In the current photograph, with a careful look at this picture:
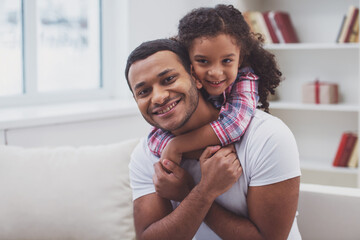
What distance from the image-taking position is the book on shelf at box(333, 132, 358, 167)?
10.5 ft

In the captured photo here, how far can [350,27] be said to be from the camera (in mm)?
3105

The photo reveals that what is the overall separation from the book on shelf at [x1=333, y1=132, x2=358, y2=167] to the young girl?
1.97 m

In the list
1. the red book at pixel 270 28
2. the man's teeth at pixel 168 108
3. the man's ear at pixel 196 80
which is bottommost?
the man's teeth at pixel 168 108

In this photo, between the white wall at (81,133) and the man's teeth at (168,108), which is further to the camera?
the white wall at (81,133)

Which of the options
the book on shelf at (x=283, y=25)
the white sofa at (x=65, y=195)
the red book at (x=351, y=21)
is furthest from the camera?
the book on shelf at (x=283, y=25)

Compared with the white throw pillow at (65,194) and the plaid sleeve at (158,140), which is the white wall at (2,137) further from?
the plaid sleeve at (158,140)

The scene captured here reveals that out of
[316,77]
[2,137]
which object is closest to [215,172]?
[2,137]

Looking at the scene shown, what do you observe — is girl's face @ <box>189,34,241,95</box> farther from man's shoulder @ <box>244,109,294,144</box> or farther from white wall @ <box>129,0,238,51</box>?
white wall @ <box>129,0,238,51</box>

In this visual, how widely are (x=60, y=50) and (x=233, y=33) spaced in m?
1.91

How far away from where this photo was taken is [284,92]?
364 cm

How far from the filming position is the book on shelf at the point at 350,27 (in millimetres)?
3072

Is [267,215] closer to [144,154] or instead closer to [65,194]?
[144,154]

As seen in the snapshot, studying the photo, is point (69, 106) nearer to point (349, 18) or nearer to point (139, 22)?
point (139, 22)

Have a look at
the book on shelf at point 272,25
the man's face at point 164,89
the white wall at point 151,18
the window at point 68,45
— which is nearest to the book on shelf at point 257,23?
the book on shelf at point 272,25
